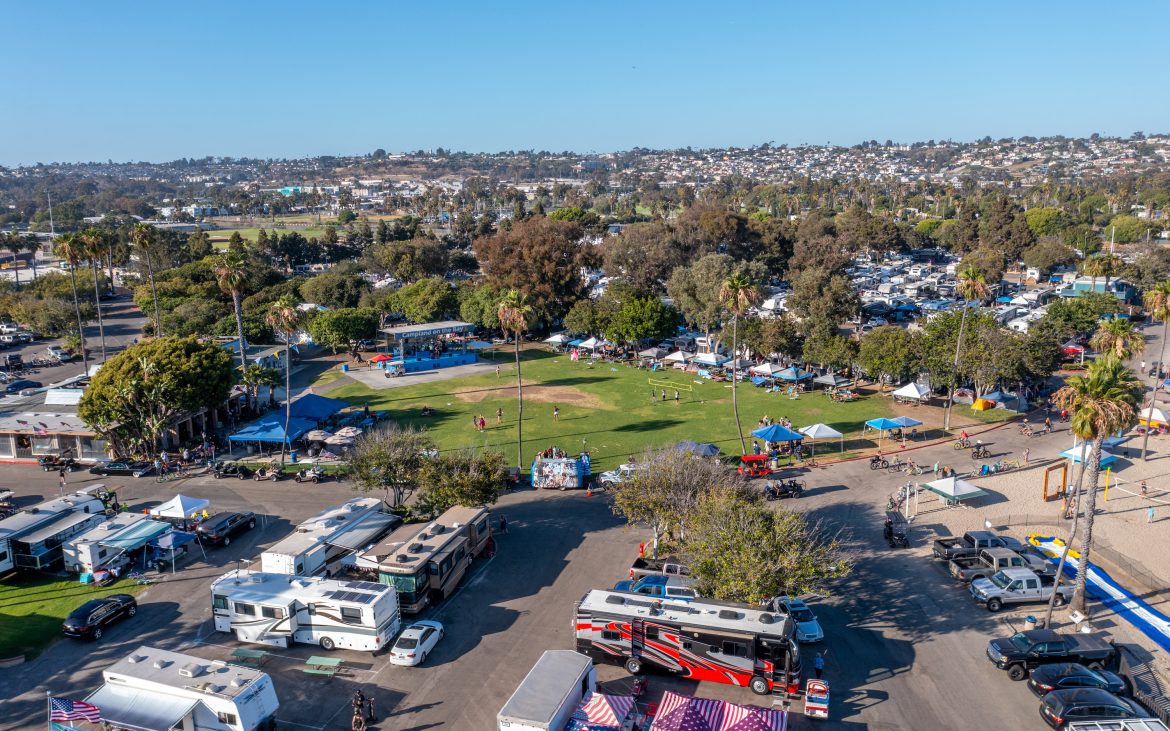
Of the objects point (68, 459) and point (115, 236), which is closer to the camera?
point (68, 459)

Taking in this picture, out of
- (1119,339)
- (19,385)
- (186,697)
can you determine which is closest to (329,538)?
(186,697)

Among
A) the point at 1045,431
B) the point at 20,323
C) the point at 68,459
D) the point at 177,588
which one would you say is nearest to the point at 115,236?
the point at 20,323

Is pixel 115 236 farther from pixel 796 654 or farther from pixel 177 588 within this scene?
pixel 796 654

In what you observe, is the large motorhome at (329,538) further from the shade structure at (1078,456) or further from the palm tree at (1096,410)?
the shade structure at (1078,456)

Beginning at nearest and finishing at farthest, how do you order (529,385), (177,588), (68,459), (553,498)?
(177,588), (553,498), (68,459), (529,385)

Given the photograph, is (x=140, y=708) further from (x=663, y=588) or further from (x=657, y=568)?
(x=657, y=568)

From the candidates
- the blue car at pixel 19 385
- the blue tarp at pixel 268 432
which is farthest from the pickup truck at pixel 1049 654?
the blue car at pixel 19 385
